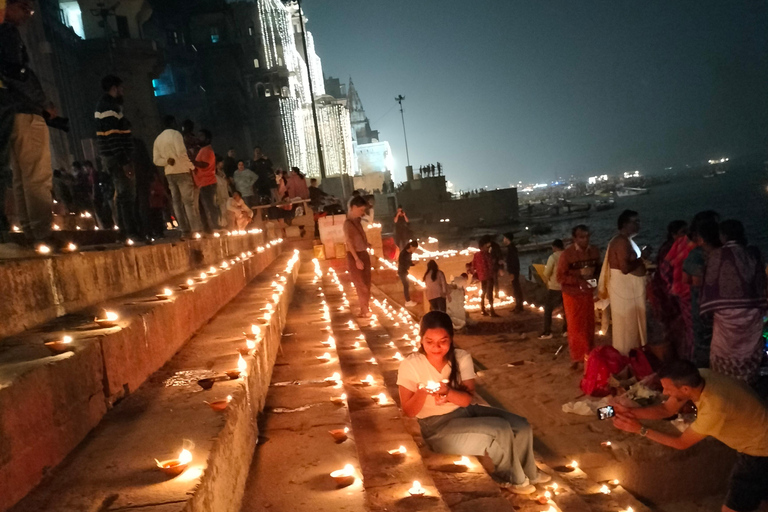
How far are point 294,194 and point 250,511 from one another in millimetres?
13726

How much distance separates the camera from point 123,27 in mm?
21984

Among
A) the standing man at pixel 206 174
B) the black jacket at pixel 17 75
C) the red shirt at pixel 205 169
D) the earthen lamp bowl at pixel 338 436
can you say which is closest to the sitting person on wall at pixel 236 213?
the standing man at pixel 206 174

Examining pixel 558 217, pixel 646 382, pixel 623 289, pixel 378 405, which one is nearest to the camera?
pixel 378 405

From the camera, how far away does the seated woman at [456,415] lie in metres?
3.62

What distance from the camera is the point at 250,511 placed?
7.47 feet

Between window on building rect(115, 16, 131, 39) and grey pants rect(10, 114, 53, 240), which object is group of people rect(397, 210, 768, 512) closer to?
grey pants rect(10, 114, 53, 240)

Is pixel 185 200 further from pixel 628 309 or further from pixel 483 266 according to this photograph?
pixel 483 266

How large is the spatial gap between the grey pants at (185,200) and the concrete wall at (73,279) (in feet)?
7.53

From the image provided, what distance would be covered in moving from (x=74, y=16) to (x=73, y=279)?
22.6 m

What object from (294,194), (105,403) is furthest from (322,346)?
(294,194)

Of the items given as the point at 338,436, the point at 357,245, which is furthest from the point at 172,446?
the point at 357,245

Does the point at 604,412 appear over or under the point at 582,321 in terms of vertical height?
over

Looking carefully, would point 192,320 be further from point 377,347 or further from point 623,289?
Result: point 623,289

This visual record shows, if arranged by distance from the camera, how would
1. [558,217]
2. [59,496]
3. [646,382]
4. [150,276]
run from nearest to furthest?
1. [59,496]
2. [150,276]
3. [646,382]
4. [558,217]
